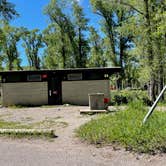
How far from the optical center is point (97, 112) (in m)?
12.9

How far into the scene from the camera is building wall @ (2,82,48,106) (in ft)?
70.1

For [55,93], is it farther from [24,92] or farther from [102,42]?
[102,42]

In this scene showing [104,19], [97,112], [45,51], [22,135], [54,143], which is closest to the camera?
[54,143]

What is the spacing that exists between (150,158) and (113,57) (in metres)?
32.9

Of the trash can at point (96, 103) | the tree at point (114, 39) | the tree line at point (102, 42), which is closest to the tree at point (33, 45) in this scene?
the tree line at point (102, 42)

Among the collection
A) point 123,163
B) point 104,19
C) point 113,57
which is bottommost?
point 123,163

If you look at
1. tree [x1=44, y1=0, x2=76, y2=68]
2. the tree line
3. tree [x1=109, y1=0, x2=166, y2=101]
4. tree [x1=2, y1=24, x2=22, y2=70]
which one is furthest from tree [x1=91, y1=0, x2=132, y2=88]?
tree [x1=2, y1=24, x2=22, y2=70]

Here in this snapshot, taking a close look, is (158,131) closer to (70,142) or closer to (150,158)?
(150,158)

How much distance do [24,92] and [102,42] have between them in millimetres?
25908

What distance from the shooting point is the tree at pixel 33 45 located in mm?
53156

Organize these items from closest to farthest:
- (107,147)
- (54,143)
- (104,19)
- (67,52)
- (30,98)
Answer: (107,147) → (54,143) → (30,98) → (104,19) → (67,52)

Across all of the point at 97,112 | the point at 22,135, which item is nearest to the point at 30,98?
the point at 97,112

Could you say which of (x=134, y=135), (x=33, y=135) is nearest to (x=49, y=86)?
(x=33, y=135)

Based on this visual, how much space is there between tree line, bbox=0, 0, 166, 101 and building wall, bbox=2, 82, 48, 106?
187 inches
